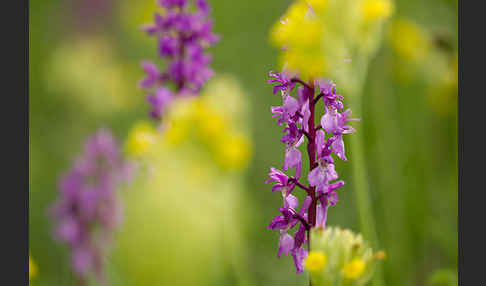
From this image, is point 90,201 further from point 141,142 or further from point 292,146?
point 292,146

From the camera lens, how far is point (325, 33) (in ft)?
3.60

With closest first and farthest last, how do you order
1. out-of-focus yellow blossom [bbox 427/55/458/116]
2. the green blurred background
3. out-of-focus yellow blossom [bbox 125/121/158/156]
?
out-of-focus yellow blossom [bbox 125/121/158/156] < the green blurred background < out-of-focus yellow blossom [bbox 427/55/458/116]

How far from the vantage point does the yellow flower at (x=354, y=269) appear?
0.92m

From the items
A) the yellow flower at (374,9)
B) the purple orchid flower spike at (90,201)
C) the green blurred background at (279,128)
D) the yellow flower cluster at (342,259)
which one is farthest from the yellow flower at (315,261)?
the purple orchid flower spike at (90,201)

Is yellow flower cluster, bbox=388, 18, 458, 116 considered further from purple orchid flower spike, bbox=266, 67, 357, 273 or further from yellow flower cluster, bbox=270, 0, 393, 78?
purple orchid flower spike, bbox=266, 67, 357, 273

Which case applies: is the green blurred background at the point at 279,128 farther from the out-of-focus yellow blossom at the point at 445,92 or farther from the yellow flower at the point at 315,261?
the yellow flower at the point at 315,261

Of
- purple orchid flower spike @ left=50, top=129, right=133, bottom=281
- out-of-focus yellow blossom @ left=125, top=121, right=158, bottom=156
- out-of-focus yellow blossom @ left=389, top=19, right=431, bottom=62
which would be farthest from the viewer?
out-of-focus yellow blossom @ left=389, top=19, right=431, bottom=62

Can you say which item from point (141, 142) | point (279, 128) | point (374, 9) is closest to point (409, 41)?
point (279, 128)

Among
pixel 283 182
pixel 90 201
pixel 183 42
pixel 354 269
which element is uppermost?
pixel 183 42

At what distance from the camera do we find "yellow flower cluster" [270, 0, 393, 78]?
0.87 meters

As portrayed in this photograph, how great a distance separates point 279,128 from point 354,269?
1.66m

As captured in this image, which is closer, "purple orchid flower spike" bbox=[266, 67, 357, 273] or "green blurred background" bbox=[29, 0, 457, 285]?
"purple orchid flower spike" bbox=[266, 67, 357, 273]

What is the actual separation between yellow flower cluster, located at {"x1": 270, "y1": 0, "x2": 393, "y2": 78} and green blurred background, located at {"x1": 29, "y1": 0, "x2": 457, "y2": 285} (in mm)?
194

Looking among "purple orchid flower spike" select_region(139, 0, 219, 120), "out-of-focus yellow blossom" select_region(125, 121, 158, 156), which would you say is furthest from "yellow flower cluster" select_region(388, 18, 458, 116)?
"out-of-focus yellow blossom" select_region(125, 121, 158, 156)
